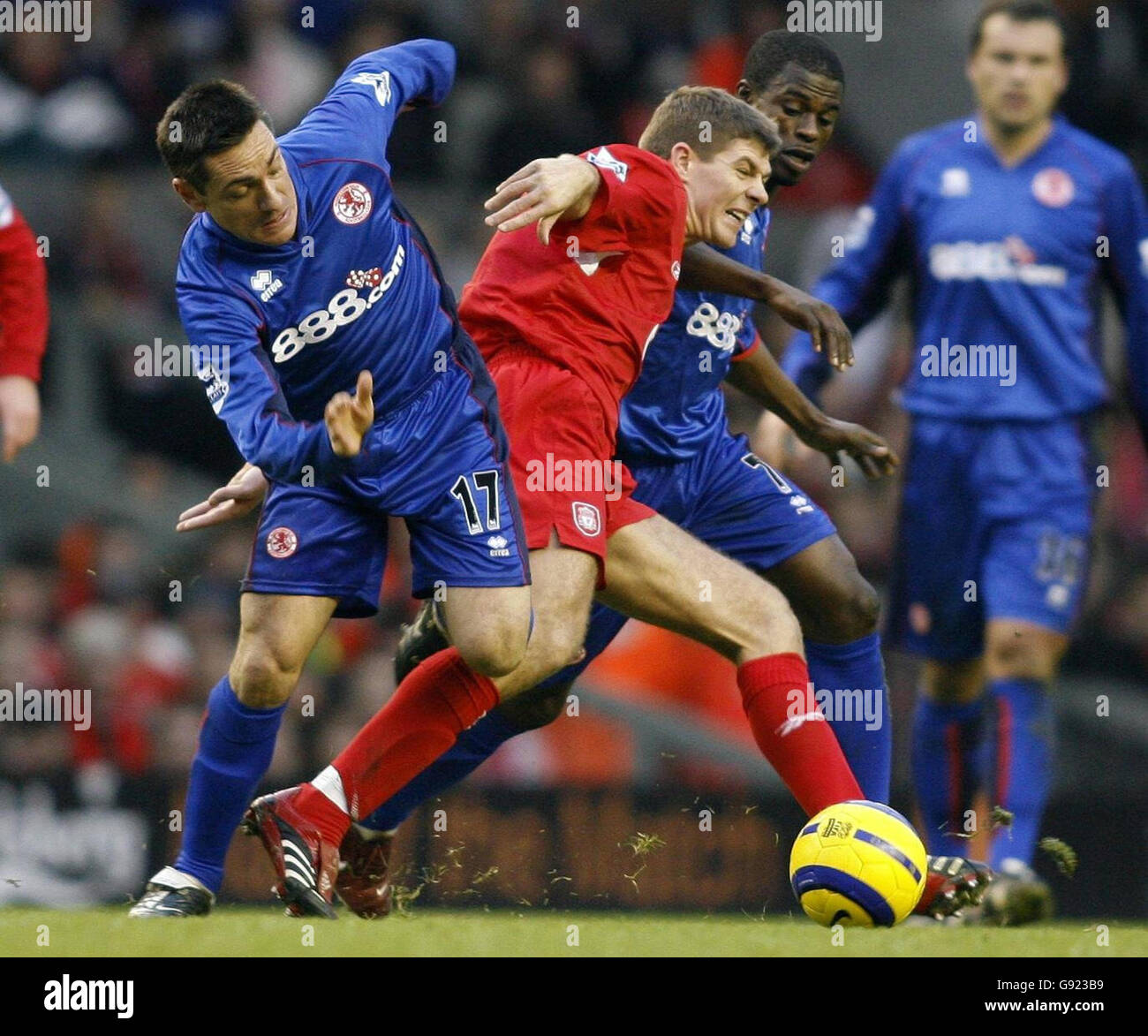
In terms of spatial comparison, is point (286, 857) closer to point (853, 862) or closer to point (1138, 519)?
point (853, 862)

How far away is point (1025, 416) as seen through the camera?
21.6 feet

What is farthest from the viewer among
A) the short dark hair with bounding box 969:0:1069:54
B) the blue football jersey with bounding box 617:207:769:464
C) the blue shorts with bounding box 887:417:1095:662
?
the short dark hair with bounding box 969:0:1069:54

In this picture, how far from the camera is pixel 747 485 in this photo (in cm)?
539

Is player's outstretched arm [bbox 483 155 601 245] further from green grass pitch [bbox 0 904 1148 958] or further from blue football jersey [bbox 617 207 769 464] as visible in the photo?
green grass pitch [bbox 0 904 1148 958]

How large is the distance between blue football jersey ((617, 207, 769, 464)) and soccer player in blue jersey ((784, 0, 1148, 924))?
1.10m

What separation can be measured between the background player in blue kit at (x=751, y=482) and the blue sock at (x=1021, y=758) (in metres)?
0.77

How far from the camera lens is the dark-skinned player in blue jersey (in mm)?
5273

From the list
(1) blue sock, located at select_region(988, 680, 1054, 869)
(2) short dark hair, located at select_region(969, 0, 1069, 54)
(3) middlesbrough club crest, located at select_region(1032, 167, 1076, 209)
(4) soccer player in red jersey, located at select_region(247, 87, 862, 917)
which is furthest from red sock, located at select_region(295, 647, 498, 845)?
(2) short dark hair, located at select_region(969, 0, 1069, 54)

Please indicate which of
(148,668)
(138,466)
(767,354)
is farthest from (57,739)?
(767,354)

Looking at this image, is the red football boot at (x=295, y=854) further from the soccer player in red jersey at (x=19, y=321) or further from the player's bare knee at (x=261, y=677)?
the soccer player in red jersey at (x=19, y=321)

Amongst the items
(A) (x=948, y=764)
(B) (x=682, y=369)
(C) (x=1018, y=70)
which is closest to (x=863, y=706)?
(B) (x=682, y=369)

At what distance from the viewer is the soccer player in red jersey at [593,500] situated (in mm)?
4762

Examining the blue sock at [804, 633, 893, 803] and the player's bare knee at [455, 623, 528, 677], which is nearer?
the player's bare knee at [455, 623, 528, 677]

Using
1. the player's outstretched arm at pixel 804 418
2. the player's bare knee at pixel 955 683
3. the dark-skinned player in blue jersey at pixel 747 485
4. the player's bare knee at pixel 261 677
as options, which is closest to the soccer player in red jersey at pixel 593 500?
the player's bare knee at pixel 261 677
